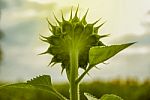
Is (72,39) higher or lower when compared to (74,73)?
higher

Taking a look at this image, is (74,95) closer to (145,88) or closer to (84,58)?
(84,58)

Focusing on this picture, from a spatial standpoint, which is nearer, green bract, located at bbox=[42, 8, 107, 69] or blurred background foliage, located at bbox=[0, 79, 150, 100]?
green bract, located at bbox=[42, 8, 107, 69]

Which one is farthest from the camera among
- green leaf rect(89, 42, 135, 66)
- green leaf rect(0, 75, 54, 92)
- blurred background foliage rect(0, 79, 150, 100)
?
blurred background foliage rect(0, 79, 150, 100)

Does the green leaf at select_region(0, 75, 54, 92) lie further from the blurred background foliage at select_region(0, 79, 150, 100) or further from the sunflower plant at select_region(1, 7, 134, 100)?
the blurred background foliage at select_region(0, 79, 150, 100)

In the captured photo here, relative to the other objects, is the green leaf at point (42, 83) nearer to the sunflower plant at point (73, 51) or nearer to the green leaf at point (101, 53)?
the sunflower plant at point (73, 51)

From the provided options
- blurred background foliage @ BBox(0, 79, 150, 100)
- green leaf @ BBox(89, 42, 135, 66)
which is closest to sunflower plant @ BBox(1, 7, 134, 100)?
green leaf @ BBox(89, 42, 135, 66)

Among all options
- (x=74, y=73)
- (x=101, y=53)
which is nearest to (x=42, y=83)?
(x=74, y=73)

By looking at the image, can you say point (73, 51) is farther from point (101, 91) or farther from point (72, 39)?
point (101, 91)

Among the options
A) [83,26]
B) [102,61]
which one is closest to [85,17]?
[83,26]
